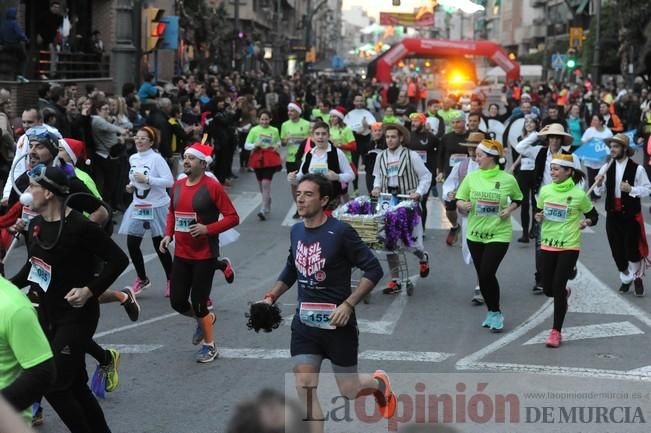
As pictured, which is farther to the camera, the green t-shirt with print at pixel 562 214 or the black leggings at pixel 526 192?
the black leggings at pixel 526 192

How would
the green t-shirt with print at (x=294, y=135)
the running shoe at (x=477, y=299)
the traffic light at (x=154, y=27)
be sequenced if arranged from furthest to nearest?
the traffic light at (x=154, y=27) < the green t-shirt with print at (x=294, y=135) < the running shoe at (x=477, y=299)

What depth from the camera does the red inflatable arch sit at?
181ft

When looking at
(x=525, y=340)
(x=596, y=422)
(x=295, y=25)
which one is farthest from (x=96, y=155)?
(x=295, y=25)

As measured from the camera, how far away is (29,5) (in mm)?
27547

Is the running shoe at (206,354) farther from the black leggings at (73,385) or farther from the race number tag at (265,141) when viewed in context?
the race number tag at (265,141)

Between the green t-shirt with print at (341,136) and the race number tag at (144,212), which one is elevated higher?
the green t-shirt with print at (341,136)

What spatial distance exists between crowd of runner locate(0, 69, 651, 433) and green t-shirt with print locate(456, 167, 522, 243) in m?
0.01

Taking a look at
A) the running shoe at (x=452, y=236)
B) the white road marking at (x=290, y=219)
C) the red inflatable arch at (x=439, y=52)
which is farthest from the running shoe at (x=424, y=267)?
the red inflatable arch at (x=439, y=52)

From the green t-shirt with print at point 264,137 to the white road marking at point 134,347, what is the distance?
9.14m

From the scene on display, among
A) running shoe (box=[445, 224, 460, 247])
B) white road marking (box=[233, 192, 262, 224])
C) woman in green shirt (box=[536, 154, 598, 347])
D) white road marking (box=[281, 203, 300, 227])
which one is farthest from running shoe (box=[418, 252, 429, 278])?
white road marking (box=[233, 192, 262, 224])

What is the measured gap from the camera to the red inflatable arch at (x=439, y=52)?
55312 millimetres

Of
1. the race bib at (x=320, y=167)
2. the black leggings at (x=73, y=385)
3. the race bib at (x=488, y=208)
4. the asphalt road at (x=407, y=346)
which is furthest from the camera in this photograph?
the race bib at (x=320, y=167)

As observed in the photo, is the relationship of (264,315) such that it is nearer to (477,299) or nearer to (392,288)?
(477,299)

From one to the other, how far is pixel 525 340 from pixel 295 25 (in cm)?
10696
